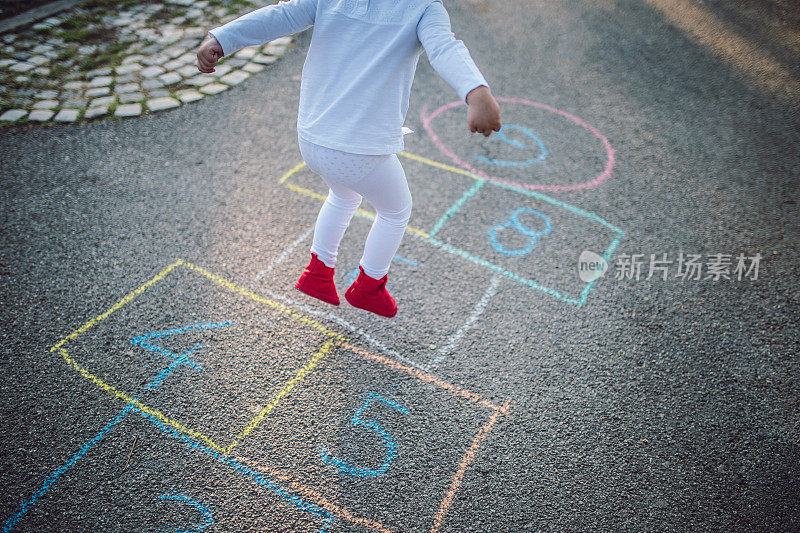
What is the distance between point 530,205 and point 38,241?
331 cm

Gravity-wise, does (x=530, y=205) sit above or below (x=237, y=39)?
below

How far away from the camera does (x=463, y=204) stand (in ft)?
12.8

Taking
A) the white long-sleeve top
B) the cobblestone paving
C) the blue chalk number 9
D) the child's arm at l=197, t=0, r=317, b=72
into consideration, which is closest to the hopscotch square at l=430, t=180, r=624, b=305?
the blue chalk number 9

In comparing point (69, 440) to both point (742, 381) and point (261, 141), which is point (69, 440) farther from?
point (742, 381)

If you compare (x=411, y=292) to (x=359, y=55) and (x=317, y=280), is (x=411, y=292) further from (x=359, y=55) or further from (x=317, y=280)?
(x=359, y=55)

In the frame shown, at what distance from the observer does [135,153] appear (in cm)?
409

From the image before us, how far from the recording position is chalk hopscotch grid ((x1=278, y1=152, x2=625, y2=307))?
337cm

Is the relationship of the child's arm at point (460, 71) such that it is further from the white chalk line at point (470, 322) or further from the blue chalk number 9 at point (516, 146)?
the blue chalk number 9 at point (516, 146)

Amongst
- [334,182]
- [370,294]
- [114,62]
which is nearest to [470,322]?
[370,294]

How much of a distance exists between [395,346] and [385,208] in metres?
0.86

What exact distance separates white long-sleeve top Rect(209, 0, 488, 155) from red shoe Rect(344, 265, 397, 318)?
0.75 metres

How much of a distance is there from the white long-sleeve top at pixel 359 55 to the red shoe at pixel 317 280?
0.73 meters

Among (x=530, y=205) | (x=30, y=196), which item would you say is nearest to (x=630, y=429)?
(x=530, y=205)

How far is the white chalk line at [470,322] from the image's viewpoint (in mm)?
2900
